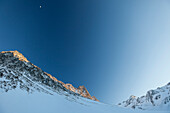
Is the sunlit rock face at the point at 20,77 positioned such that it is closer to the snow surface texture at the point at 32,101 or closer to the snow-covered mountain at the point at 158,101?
the snow surface texture at the point at 32,101

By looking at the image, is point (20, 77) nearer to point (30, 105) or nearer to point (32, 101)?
point (32, 101)

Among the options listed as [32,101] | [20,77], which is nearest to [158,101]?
[32,101]

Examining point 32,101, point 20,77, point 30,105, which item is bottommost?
point 30,105

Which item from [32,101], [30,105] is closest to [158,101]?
[32,101]

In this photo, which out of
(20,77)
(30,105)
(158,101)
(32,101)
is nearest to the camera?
(30,105)

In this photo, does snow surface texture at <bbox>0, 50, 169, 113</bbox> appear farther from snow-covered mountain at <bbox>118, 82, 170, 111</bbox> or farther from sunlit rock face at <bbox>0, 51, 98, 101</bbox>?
snow-covered mountain at <bbox>118, 82, 170, 111</bbox>

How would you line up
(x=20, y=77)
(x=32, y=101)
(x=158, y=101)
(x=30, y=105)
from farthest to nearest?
(x=158, y=101) < (x=20, y=77) < (x=32, y=101) < (x=30, y=105)

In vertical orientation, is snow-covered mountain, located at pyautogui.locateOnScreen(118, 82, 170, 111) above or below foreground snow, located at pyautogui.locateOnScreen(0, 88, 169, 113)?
above

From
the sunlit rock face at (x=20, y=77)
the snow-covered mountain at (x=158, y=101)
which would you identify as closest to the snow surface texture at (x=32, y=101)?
the sunlit rock face at (x=20, y=77)

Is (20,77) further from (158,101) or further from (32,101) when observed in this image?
(158,101)

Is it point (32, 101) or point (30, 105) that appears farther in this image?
point (32, 101)

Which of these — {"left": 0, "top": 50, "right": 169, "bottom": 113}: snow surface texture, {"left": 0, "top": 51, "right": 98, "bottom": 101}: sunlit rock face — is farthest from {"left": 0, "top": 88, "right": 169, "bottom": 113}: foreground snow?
{"left": 0, "top": 51, "right": 98, "bottom": 101}: sunlit rock face

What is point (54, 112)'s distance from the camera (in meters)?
7.72

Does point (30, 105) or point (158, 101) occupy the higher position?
point (158, 101)
